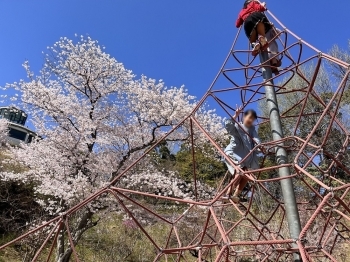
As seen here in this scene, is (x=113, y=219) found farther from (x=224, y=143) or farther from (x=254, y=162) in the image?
(x=254, y=162)

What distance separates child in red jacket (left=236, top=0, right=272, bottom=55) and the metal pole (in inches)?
3.6

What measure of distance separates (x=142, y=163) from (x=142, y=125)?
106 cm

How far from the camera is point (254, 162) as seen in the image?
2354 millimetres

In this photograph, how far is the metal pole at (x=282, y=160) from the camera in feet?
5.04

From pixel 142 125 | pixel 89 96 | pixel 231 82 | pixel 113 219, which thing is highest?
pixel 89 96

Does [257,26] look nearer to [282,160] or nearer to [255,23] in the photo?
[255,23]

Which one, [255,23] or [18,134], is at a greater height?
[18,134]

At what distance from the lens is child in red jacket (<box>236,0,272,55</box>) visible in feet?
6.86

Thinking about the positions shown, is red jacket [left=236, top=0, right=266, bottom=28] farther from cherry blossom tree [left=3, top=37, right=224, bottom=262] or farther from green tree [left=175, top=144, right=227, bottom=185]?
green tree [left=175, top=144, right=227, bottom=185]

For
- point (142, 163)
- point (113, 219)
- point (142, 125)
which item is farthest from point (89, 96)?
point (113, 219)

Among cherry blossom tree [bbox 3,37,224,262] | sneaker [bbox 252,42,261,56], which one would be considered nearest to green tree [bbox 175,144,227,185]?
cherry blossom tree [bbox 3,37,224,262]

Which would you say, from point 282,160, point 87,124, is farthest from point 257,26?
point 87,124

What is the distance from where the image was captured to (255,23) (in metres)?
2.12

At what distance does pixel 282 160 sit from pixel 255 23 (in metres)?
0.98
